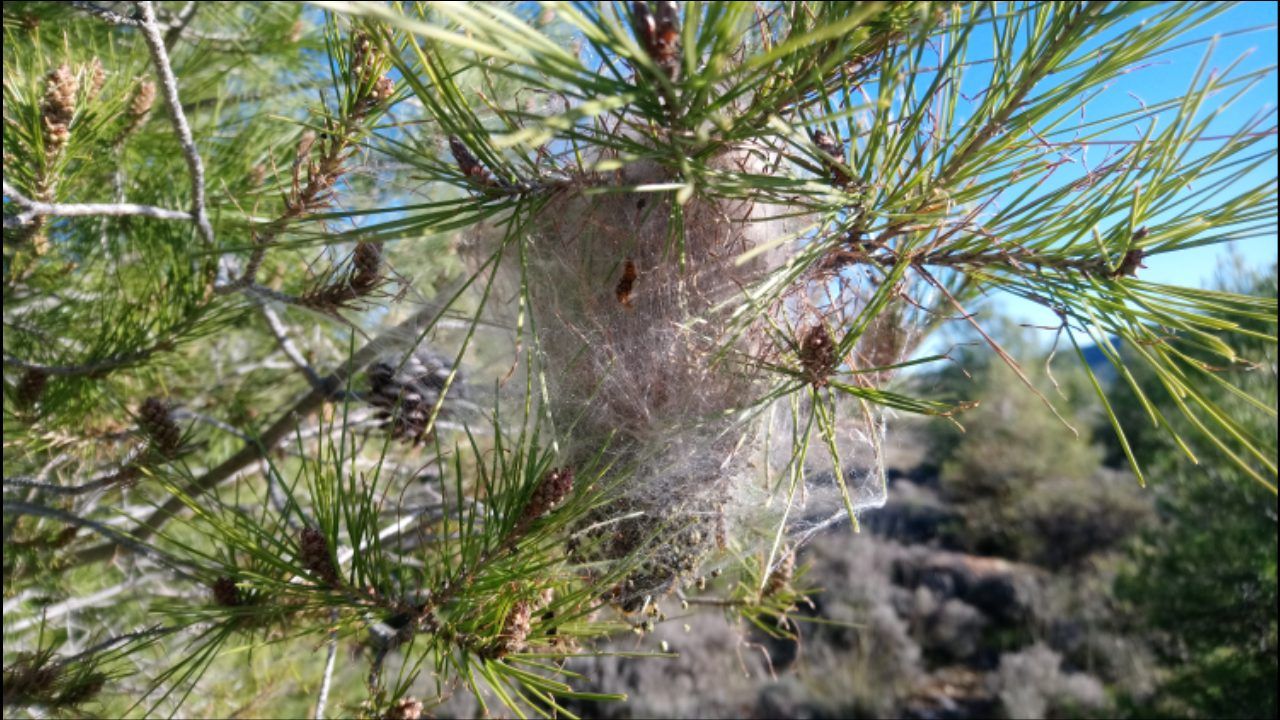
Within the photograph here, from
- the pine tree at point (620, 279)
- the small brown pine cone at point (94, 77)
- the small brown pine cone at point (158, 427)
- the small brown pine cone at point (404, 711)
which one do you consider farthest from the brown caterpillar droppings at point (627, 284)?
the small brown pine cone at point (94, 77)

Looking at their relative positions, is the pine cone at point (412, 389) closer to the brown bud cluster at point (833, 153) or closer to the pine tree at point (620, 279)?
the pine tree at point (620, 279)

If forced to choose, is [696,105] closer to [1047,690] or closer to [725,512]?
[725,512]

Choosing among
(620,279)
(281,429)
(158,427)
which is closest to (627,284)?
(620,279)

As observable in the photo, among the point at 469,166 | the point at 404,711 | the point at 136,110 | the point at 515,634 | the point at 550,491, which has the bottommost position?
the point at 404,711

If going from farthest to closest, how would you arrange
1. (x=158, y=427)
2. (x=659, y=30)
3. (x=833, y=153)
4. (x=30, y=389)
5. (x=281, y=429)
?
(x=281, y=429) → (x=30, y=389) → (x=158, y=427) → (x=833, y=153) → (x=659, y=30)

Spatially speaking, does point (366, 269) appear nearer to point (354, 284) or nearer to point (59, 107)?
point (354, 284)
